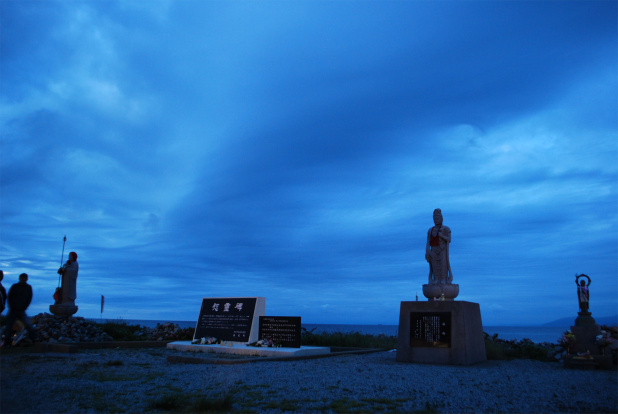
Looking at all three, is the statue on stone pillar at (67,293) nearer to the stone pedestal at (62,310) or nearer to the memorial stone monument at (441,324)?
the stone pedestal at (62,310)

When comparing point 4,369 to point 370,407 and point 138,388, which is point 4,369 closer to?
point 138,388

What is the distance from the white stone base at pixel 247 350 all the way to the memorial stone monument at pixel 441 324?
2718 millimetres

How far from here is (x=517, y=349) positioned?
1625cm

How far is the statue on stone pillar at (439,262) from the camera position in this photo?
1323cm

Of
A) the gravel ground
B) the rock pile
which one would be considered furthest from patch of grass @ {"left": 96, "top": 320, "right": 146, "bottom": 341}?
the gravel ground

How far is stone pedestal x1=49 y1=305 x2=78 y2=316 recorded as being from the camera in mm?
19000

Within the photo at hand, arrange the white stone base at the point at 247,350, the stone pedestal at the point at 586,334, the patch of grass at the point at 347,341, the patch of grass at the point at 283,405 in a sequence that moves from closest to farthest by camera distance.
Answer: the patch of grass at the point at 283,405 < the stone pedestal at the point at 586,334 < the white stone base at the point at 247,350 < the patch of grass at the point at 347,341

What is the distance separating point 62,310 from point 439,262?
15.1 meters

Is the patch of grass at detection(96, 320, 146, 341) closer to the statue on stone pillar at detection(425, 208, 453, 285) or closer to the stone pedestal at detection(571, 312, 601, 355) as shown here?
the statue on stone pillar at detection(425, 208, 453, 285)

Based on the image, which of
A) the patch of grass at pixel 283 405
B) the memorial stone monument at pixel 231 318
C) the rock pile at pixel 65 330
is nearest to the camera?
the patch of grass at pixel 283 405

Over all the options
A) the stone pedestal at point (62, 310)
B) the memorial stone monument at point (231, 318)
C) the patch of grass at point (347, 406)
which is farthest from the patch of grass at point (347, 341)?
the patch of grass at point (347, 406)

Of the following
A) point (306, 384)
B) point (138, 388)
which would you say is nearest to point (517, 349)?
point (306, 384)

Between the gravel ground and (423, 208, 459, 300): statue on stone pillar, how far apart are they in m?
2.49

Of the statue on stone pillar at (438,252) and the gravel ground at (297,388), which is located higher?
the statue on stone pillar at (438,252)
